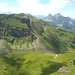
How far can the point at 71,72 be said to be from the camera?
19338 cm

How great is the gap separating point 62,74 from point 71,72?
10.3 m

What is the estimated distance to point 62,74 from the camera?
199500mm
